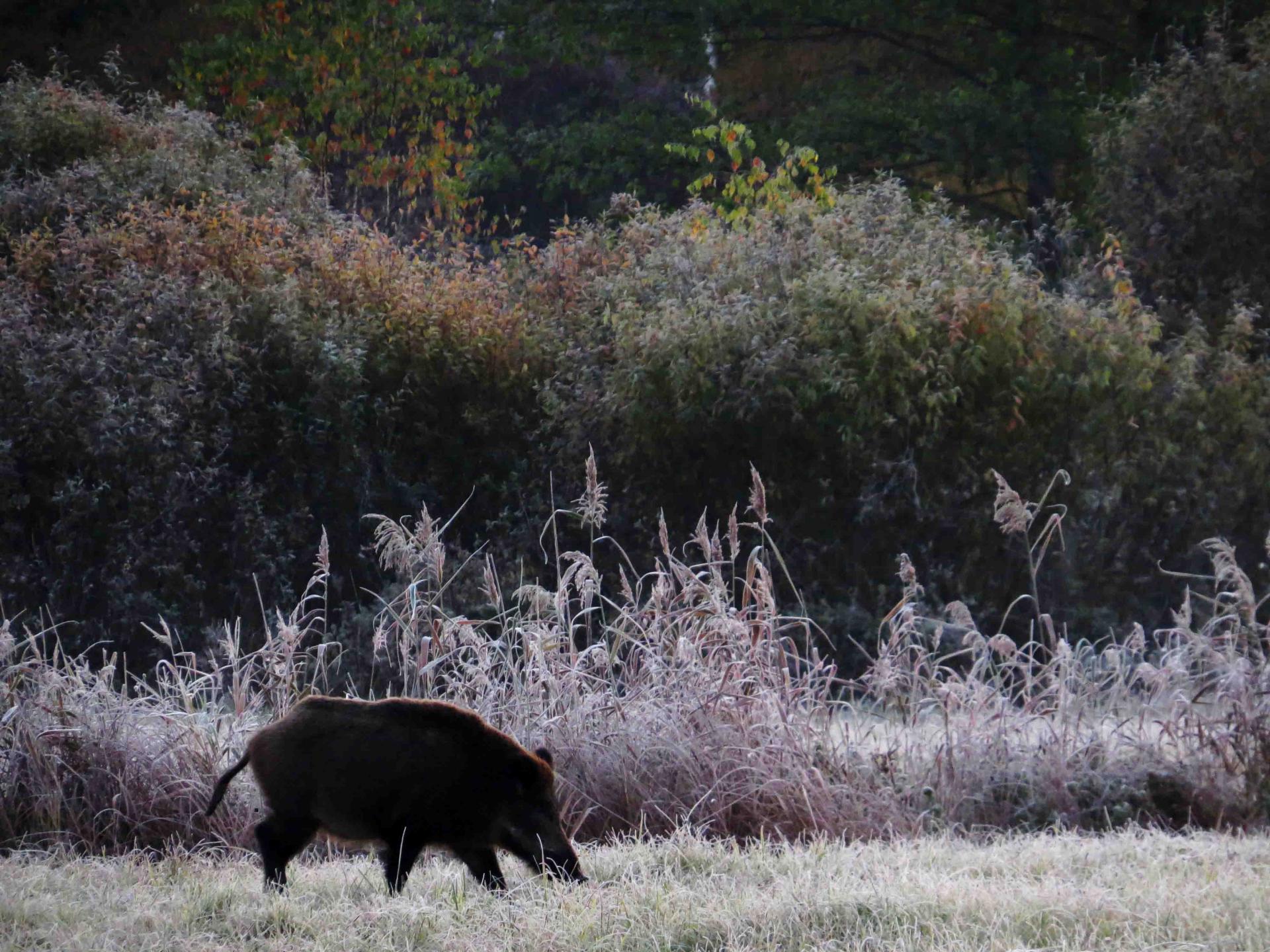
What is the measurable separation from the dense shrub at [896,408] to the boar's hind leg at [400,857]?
507 cm

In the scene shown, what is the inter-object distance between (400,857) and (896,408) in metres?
5.51

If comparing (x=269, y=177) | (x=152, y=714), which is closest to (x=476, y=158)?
(x=269, y=177)

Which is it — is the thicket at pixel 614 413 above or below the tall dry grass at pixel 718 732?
above

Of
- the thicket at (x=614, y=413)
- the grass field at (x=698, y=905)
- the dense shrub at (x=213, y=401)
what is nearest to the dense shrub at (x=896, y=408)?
the thicket at (x=614, y=413)

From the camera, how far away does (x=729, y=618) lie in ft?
18.0

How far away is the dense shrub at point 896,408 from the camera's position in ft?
28.3

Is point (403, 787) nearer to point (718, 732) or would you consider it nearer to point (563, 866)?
point (563, 866)

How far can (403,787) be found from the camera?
12.2 ft

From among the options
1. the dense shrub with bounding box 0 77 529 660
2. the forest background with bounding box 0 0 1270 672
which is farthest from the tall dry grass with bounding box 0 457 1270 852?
the dense shrub with bounding box 0 77 529 660

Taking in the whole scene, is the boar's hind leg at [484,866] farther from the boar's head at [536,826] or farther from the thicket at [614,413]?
the thicket at [614,413]

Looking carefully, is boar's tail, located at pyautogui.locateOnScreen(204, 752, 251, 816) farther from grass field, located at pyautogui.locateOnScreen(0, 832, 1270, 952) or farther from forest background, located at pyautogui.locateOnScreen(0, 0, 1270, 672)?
forest background, located at pyautogui.locateOnScreen(0, 0, 1270, 672)

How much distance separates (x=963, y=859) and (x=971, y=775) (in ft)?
3.58

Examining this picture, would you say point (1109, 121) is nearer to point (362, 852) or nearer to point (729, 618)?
point (729, 618)

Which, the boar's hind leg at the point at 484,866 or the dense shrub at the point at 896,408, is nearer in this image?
the boar's hind leg at the point at 484,866
